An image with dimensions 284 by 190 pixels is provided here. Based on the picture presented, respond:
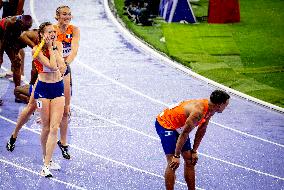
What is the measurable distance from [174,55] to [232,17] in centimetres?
485

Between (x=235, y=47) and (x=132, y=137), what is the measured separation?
7799 millimetres

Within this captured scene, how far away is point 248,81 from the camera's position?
14.7 meters

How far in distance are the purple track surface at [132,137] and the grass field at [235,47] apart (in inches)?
37.5

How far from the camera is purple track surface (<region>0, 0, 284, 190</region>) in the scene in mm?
9070

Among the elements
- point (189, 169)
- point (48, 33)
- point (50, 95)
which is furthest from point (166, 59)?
point (189, 169)

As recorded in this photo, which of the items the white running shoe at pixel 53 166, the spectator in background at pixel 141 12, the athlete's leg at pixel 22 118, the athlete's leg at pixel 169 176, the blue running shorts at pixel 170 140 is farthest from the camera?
the spectator in background at pixel 141 12

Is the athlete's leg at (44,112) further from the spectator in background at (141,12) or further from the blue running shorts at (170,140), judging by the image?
the spectator in background at (141,12)

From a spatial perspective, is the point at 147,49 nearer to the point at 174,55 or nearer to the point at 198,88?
the point at 174,55

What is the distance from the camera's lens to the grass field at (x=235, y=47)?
14734 mm

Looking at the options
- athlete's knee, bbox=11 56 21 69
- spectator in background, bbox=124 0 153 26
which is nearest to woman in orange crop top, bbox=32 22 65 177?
athlete's knee, bbox=11 56 21 69

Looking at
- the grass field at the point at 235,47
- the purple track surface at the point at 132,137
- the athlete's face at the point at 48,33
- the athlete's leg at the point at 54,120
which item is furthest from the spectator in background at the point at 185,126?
the grass field at the point at 235,47

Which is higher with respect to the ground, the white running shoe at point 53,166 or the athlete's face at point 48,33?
the athlete's face at point 48,33

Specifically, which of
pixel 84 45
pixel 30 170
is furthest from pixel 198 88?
pixel 30 170

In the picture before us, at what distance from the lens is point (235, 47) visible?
1772 centimetres
